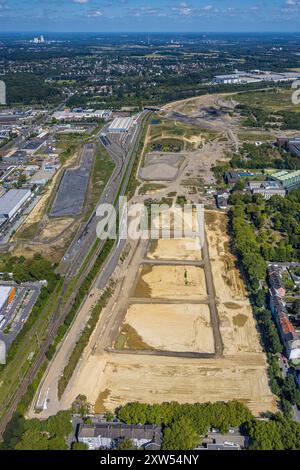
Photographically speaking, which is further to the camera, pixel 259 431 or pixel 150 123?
pixel 150 123

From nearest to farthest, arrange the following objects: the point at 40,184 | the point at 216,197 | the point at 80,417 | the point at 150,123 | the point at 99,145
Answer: the point at 80,417 < the point at 216,197 < the point at 40,184 < the point at 99,145 < the point at 150,123

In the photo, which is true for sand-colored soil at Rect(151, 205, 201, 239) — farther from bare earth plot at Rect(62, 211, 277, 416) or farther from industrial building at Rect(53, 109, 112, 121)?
industrial building at Rect(53, 109, 112, 121)

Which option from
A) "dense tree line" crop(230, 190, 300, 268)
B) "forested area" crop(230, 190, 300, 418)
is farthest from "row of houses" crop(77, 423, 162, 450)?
"dense tree line" crop(230, 190, 300, 268)

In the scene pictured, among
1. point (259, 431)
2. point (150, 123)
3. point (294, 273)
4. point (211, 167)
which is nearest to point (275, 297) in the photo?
point (294, 273)

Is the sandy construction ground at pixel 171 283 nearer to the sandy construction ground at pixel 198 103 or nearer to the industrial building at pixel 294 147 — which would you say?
the industrial building at pixel 294 147

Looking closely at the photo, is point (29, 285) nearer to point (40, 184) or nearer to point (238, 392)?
point (238, 392)

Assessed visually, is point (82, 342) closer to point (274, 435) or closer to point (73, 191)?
point (274, 435)

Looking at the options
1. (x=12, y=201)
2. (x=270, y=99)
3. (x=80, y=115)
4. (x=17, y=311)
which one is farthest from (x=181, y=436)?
(x=270, y=99)
